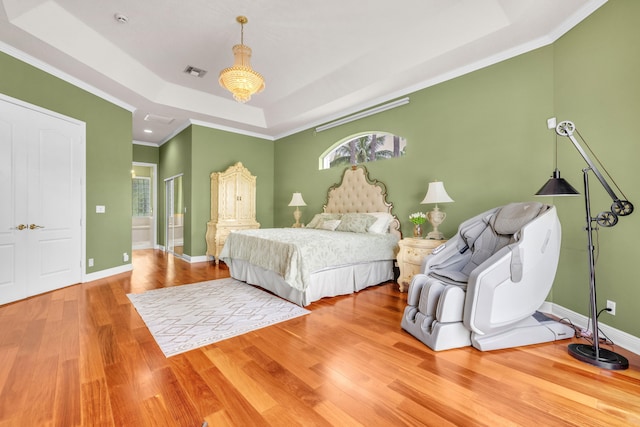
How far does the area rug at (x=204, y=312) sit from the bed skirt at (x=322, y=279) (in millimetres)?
122

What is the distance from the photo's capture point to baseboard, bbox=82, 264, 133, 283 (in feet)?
14.1

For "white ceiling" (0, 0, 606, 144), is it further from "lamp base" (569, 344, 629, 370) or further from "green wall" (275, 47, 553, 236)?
"lamp base" (569, 344, 629, 370)

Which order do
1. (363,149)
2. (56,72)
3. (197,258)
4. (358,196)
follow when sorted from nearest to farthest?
(56,72) → (358,196) → (363,149) → (197,258)

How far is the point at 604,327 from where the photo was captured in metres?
2.44

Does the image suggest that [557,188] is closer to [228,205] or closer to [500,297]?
[500,297]

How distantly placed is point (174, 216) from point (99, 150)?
2687 millimetres

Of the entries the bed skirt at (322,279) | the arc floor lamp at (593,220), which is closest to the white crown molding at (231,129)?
the bed skirt at (322,279)

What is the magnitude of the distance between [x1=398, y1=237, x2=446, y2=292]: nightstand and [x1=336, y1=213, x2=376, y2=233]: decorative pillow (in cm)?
76

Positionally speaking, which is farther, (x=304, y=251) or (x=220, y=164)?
(x=220, y=164)

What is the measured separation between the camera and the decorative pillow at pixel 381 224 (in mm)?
4289

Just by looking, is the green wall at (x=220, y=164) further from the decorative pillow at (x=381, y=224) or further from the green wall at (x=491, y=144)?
the decorative pillow at (x=381, y=224)

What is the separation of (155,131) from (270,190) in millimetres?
2965

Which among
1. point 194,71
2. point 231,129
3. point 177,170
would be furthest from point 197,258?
point 194,71

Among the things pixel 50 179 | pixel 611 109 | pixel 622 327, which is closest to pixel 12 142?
pixel 50 179
